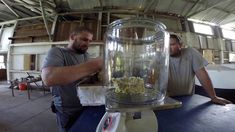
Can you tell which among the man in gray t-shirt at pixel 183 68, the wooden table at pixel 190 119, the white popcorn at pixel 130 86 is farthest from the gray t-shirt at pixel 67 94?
the man in gray t-shirt at pixel 183 68

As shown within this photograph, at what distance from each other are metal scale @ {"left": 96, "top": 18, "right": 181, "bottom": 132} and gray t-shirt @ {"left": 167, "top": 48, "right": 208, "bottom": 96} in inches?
25.3

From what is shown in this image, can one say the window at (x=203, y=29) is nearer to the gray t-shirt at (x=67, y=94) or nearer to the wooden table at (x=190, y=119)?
the wooden table at (x=190, y=119)

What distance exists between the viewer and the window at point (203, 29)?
21.8ft

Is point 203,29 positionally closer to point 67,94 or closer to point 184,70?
point 184,70

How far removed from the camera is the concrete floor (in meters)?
2.90

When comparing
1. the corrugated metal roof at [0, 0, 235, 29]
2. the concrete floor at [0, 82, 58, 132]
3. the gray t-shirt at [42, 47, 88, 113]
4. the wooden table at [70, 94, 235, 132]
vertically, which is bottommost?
the concrete floor at [0, 82, 58, 132]

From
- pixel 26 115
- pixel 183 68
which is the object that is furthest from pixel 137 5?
pixel 183 68

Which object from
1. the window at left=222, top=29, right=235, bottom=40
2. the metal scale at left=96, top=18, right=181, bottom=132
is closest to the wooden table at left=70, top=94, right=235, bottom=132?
the metal scale at left=96, top=18, right=181, bottom=132

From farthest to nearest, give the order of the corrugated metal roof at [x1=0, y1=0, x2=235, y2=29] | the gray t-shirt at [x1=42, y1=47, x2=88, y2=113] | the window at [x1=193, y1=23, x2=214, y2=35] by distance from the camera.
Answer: the window at [x1=193, y1=23, x2=214, y2=35] < the corrugated metal roof at [x1=0, y1=0, x2=235, y2=29] < the gray t-shirt at [x1=42, y1=47, x2=88, y2=113]

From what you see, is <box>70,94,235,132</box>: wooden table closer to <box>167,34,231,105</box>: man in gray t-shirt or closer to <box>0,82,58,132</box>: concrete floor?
<box>167,34,231,105</box>: man in gray t-shirt

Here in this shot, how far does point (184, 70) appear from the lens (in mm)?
1692

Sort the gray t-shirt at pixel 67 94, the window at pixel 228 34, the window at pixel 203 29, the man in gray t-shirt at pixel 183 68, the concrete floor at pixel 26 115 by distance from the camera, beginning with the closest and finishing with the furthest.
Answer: the gray t-shirt at pixel 67 94 → the man in gray t-shirt at pixel 183 68 → the concrete floor at pixel 26 115 → the window at pixel 203 29 → the window at pixel 228 34

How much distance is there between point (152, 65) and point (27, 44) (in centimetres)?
594

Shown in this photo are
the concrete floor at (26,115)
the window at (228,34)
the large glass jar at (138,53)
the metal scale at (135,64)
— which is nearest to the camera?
the metal scale at (135,64)
